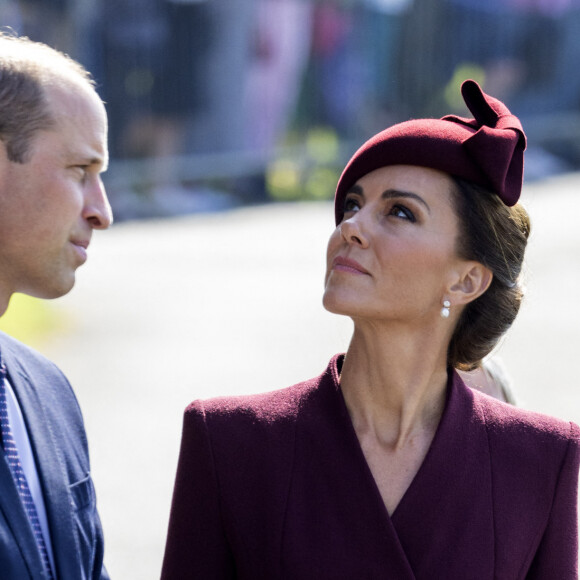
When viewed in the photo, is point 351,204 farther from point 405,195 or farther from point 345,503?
point 345,503

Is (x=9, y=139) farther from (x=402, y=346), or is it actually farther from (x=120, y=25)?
(x=120, y=25)

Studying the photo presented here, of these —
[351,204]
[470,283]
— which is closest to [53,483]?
[351,204]

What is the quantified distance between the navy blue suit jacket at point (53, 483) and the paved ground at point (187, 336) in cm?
271

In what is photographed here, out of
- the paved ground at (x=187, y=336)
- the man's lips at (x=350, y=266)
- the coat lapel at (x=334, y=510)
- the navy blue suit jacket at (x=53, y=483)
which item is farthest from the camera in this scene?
the paved ground at (x=187, y=336)

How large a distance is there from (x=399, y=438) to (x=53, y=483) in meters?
0.78

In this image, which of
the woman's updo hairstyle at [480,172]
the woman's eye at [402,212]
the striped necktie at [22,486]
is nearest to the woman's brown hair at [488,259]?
Result: the woman's updo hairstyle at [480,172]

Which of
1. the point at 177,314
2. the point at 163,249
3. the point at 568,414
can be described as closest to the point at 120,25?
the point at 163,249

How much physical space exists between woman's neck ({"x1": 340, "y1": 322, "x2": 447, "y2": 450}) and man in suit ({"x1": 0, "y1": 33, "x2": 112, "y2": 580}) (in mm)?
635

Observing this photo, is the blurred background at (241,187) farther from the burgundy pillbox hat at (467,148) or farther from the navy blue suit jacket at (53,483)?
the navy blue suit jacket at (53,483)

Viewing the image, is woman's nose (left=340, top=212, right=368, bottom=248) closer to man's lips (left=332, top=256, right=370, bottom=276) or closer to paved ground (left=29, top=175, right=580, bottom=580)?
man's lips (left=332, top=256, right=370, bottom=276)

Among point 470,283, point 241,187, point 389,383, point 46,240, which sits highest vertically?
point 46,240

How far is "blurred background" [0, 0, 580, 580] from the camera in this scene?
7395 mm

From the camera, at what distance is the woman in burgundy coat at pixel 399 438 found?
2.24 metres

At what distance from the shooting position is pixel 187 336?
872 centimetres
